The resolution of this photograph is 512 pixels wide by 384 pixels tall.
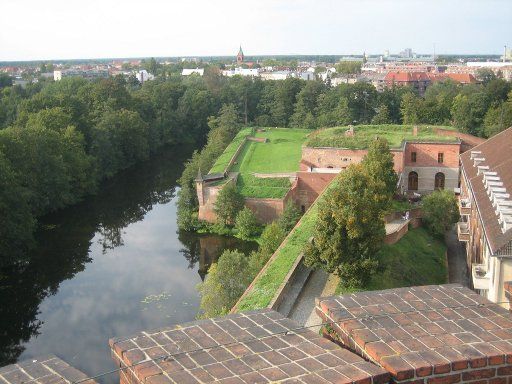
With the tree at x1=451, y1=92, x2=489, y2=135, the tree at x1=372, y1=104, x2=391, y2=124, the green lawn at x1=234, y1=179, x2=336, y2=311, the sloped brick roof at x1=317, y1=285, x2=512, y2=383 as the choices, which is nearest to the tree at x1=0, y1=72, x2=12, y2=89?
the tree at x1=372, y1=104, x2=391, y2=124

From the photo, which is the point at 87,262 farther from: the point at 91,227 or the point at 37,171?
the point at 37,171

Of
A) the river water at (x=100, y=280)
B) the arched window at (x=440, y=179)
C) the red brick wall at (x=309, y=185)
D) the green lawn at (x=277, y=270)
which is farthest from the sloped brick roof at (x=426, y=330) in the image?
the arched window at (x=440, y=179)

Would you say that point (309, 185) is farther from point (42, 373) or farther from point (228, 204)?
point (42, 373)

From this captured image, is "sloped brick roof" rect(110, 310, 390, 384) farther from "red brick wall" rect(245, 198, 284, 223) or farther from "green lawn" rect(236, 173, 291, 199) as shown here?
"green lawn" rect(236, 173, 291, 199)

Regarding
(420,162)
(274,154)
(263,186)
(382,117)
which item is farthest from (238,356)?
(382,117)

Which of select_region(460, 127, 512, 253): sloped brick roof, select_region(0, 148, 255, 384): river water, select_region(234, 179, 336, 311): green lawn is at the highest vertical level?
select_region(460, 127, 512, 253): sloped brick roof

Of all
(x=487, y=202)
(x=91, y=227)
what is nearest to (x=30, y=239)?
(x=91, y=227)
